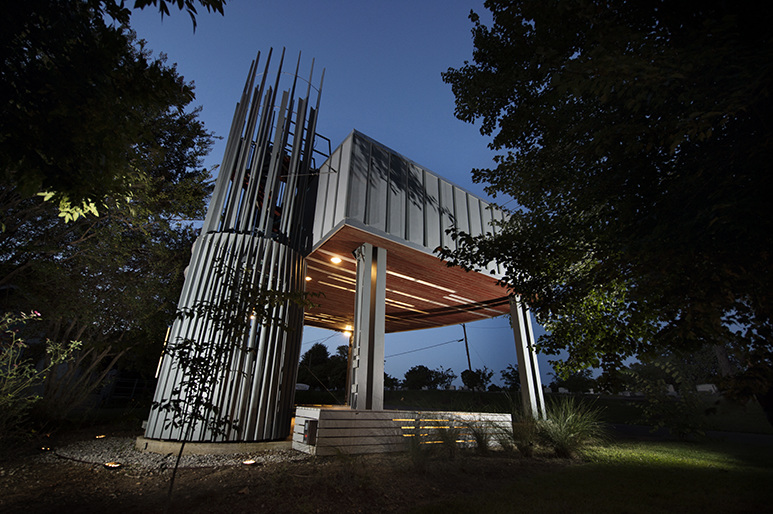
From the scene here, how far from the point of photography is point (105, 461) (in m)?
4.23

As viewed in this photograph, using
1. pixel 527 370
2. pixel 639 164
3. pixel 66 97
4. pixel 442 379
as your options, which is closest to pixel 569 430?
pixel 527 370

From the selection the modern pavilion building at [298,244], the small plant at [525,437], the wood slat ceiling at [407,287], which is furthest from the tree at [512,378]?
the small plant at [525,437]

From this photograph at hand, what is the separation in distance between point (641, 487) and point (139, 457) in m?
6.29

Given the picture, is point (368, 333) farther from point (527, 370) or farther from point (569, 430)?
point (527, 370)

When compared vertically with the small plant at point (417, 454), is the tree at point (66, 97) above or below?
above

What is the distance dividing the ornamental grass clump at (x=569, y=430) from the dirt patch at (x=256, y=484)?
1.22 meters

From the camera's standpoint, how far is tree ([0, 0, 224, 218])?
72.0 inches

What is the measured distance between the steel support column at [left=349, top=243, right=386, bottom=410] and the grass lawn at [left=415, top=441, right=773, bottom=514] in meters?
2.80

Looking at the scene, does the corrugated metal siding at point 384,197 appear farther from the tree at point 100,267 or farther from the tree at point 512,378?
the tree at point 512,378

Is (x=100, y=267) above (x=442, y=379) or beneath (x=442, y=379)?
above

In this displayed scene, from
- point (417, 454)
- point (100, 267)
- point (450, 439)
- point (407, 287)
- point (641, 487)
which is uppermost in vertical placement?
point (407, 287)

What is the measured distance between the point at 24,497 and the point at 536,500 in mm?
4688

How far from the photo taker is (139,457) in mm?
4441

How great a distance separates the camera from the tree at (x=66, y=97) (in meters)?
1.83
